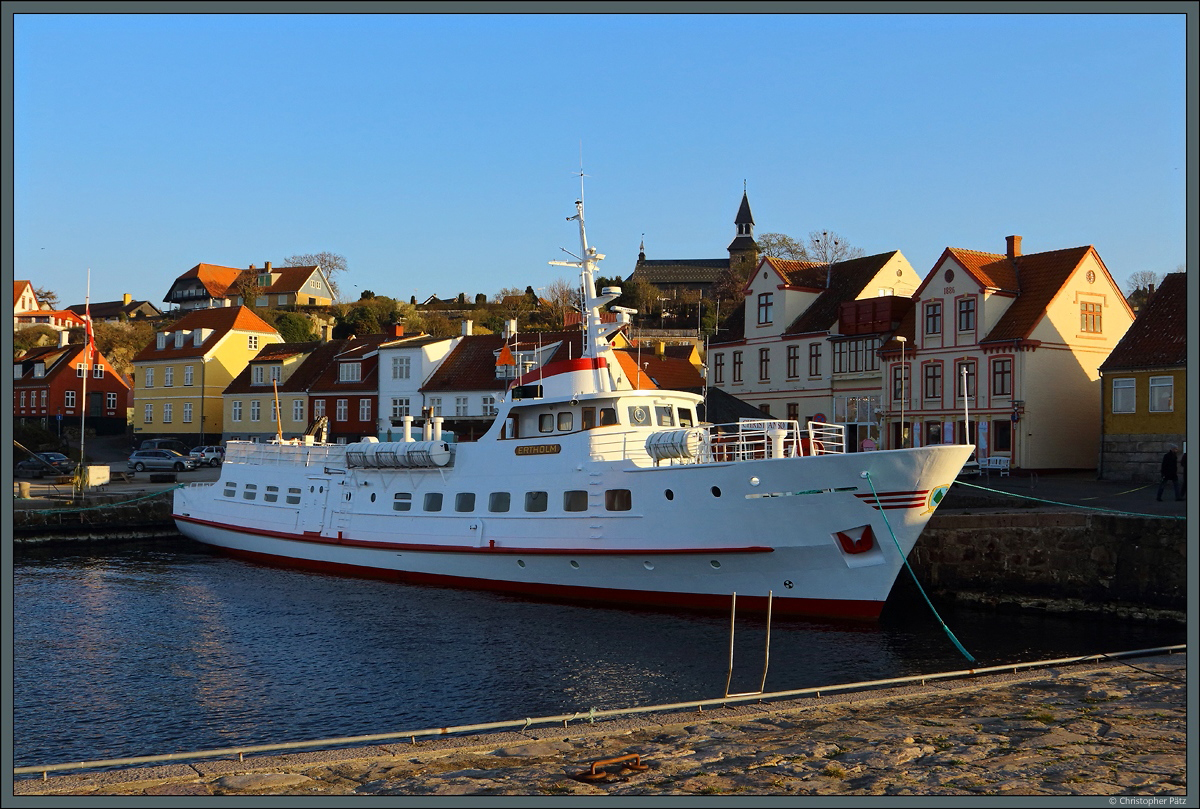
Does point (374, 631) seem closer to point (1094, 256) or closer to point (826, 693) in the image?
point (826, 693)

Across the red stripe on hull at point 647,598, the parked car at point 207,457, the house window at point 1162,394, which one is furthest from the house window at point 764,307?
the parked car at point 207,457

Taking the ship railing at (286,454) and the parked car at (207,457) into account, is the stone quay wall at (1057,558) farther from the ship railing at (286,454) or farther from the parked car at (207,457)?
the parked car at (207,457)

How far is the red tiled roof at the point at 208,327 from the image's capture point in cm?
6931

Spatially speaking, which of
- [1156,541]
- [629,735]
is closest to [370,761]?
[629,735]

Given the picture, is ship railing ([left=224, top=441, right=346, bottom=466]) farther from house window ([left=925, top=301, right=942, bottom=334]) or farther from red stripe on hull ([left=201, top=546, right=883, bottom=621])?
house window ([left=925, top=301, right=942, bottom=334])

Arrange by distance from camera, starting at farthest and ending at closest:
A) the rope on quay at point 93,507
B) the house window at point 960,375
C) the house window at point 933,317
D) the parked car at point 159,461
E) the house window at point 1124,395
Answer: the parked car at point 159,461 → the house window at point 933,317 → the house window at point 960,375 → the rope on quay at point 93,507 → the house window at point 1124,395

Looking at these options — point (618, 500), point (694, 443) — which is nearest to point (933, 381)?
point (694, 443)

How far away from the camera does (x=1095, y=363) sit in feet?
134

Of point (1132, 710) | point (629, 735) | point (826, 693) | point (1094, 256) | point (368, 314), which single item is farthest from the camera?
point (368, 314)

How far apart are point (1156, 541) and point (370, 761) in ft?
59.5

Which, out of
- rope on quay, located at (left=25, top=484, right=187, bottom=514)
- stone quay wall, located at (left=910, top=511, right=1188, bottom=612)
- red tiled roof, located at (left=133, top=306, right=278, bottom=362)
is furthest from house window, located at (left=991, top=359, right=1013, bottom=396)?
red tiled roof, located at (left=133, top=306, right=278, bottom=362)

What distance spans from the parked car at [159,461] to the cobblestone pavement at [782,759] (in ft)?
153

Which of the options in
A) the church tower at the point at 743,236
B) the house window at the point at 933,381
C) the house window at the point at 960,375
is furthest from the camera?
the church tower at the point at 743,236

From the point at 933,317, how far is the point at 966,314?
1.63m
